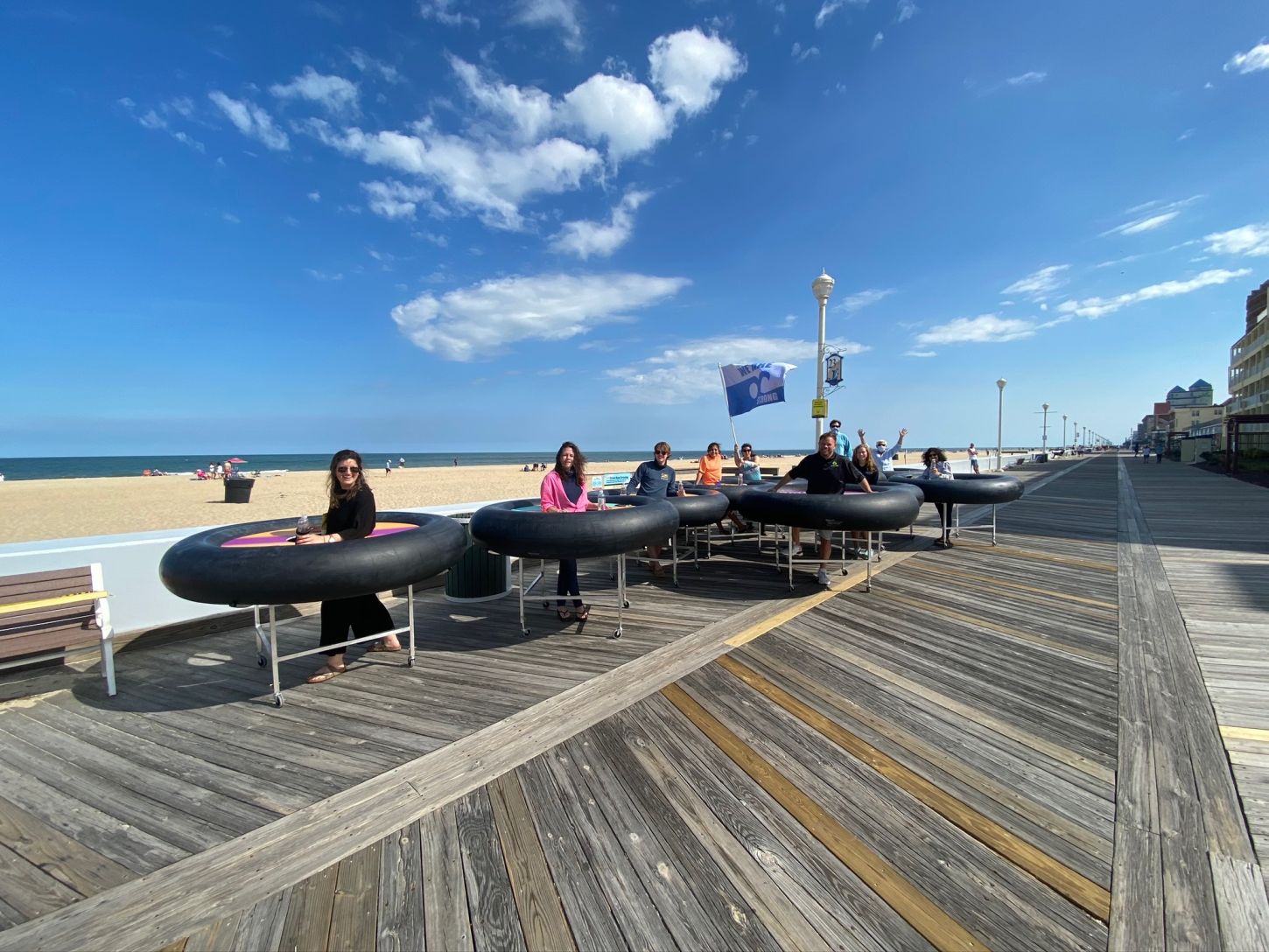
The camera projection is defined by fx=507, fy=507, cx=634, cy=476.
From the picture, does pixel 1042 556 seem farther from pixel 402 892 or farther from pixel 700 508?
pixel 402 892

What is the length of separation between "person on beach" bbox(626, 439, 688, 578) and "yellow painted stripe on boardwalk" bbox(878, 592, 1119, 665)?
7.65ft

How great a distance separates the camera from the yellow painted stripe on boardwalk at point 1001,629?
11.4 ft

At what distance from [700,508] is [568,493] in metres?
1.46

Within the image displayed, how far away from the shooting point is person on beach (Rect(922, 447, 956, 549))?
709 cm

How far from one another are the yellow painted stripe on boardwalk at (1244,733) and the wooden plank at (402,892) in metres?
3.74

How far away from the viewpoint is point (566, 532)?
348cm

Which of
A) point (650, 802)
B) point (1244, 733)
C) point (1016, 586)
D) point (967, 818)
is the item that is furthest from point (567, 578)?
point (1016, 586)

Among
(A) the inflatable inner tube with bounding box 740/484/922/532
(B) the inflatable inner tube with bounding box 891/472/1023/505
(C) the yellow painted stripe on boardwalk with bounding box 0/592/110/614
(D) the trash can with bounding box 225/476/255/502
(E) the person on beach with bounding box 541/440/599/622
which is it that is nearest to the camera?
(C) the yellow painted stripe on boardwalk with bounding box 0/592/110/614

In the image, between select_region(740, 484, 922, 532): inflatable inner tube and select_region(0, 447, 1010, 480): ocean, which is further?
select_region(0, 447, 1010, 480): ocean

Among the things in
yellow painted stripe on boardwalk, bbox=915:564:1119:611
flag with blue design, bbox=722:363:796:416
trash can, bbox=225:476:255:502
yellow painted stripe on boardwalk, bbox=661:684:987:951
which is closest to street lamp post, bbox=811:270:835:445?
flag with blue design, bbox=722:363:796:416

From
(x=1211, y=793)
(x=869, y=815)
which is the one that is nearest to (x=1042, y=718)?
(x=1211, y=793)

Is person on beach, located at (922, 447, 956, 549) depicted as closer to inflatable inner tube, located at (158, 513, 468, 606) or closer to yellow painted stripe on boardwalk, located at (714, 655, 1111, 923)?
yellow painted stripe on boardwalk, located at (714, 655, 1111, 923)

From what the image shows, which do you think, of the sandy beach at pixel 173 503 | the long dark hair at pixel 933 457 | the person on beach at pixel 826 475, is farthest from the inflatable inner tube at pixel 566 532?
the sandy beach at pixel 173 503

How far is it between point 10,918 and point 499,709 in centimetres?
174
